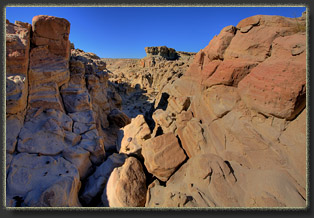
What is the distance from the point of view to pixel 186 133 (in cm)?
420

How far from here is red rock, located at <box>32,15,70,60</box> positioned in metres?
5.27

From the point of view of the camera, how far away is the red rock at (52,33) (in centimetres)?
527

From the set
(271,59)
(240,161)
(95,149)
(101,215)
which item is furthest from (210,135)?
(95,149)

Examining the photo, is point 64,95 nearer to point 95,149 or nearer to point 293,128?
point 95,149

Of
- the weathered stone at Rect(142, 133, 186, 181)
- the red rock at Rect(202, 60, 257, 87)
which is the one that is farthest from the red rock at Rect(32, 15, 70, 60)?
the red rock at Rect(202, 60, 257, 87)

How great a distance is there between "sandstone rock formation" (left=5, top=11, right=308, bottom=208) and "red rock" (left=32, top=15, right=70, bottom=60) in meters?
0.03

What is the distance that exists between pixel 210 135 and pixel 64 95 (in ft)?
17.4

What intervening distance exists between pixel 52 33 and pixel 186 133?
576cm

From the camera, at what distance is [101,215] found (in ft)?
7.98

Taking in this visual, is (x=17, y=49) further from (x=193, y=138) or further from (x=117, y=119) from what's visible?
(x=193, y=138)

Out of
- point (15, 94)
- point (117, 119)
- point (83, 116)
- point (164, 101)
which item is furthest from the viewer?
point (117, 119)

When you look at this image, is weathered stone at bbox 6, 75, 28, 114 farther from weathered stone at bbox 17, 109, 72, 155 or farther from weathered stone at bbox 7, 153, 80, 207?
weathered stone at bbox 7, 153, 80, 207

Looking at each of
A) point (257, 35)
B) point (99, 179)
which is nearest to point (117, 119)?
point (99, 179)

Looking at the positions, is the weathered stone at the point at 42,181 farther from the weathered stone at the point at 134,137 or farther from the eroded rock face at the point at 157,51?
the eroded rock face at the point at 157,51
